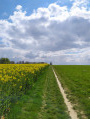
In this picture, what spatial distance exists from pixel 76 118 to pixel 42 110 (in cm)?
163

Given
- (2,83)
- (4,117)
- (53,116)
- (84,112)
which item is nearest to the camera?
(4,117)

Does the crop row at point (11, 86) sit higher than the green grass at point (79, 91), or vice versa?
the crop row at point (11, 86)

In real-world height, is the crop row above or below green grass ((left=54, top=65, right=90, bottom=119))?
above

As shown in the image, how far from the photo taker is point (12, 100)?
5992 millimetres

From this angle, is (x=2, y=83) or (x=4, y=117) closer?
(x=4, y=117)

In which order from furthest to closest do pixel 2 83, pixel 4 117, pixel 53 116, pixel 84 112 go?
1. pixel 2 83
2. pixel 84 112
3. pixel 53 116
4. pixel 4 117

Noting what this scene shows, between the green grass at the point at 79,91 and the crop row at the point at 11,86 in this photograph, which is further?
the green grass at the point at 79,91

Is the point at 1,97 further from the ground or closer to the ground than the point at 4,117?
further from the ground

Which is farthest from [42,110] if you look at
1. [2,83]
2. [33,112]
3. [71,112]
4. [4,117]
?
[2,83]

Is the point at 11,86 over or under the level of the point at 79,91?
over

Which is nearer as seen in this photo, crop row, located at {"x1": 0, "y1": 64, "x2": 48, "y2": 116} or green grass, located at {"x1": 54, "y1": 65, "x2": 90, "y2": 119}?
crop row, located at {"x1": 0, "y1": 64, "x2": 48, "y2": 116}

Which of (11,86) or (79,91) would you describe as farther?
(79,91)

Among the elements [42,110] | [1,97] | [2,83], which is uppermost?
[2,83]

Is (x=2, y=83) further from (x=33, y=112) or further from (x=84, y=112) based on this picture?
(x=84, y=112)
